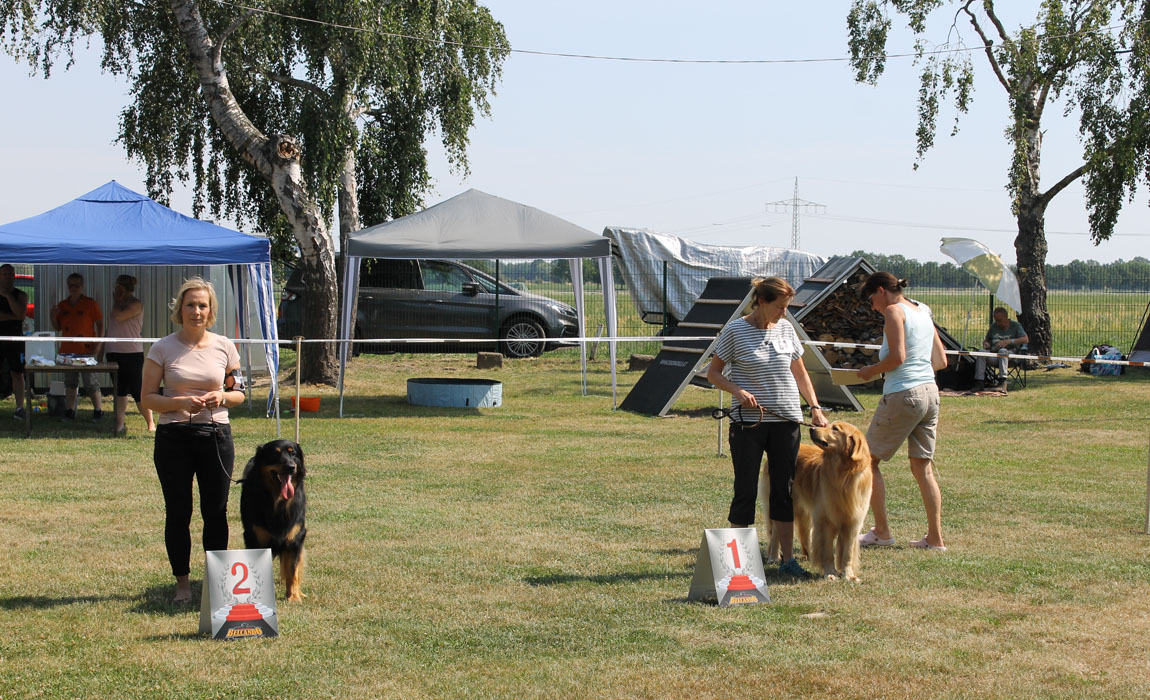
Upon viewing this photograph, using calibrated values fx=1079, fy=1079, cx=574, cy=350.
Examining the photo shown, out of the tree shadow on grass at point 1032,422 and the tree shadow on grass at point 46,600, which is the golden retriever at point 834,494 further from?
the tree shadow on grass at point 1032,422

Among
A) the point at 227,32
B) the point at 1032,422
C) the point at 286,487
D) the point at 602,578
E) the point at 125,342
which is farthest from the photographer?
the point at 227,32

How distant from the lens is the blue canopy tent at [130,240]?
1100 cm

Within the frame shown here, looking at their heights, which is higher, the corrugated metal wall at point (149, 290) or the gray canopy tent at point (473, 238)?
the gray canopy tent at point (473, 238)

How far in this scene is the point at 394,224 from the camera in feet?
46.2

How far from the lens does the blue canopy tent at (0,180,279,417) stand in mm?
11000

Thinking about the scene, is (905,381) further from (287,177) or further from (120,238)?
(287,177)

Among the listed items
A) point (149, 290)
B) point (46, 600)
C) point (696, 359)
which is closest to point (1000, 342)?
point (696, 359)

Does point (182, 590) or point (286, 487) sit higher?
point (286, 487)

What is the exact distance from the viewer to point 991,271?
16.8 m

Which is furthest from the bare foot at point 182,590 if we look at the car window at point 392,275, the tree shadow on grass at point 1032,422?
the car window at point 392,275

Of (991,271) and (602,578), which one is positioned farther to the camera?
(991,271)

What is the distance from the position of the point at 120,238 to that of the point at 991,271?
1251 cm

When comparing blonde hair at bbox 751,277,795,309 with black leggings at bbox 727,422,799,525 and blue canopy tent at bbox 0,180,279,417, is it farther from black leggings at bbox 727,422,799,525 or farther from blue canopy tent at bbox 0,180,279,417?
blue canopy tent at bbox 0,180,279,417

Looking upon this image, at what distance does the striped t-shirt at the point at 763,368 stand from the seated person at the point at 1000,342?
1052 cm
